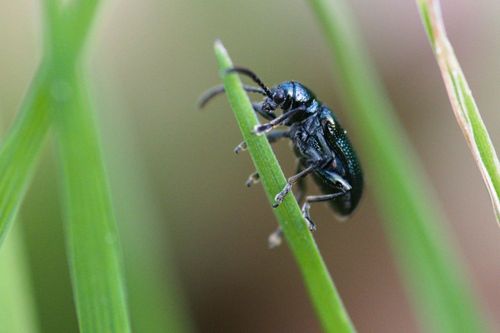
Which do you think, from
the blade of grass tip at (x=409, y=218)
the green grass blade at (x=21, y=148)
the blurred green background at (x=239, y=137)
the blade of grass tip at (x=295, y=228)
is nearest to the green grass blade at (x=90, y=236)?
the green grass blade at (x=21, y=148)

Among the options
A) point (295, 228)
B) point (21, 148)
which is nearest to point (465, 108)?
point (295, 228)

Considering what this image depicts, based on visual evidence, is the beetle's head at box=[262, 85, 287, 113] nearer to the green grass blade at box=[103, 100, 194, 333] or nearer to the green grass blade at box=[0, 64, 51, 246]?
the green grass blade at box=[103, 100, 194, 333]

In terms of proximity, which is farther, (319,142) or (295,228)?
(319,142)

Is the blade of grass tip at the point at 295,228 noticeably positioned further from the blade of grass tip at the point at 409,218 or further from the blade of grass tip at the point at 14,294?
the blade of grass tip at the point at 14,294

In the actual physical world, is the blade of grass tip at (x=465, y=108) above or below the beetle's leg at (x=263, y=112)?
below

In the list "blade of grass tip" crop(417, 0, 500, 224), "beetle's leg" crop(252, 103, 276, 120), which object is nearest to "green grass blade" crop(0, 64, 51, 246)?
"blade of grass tip" crop(417, 0, 500, 224)

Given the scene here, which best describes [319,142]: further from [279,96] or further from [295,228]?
[295,228]

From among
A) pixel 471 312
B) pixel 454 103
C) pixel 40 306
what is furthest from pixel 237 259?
pixel 454 103
